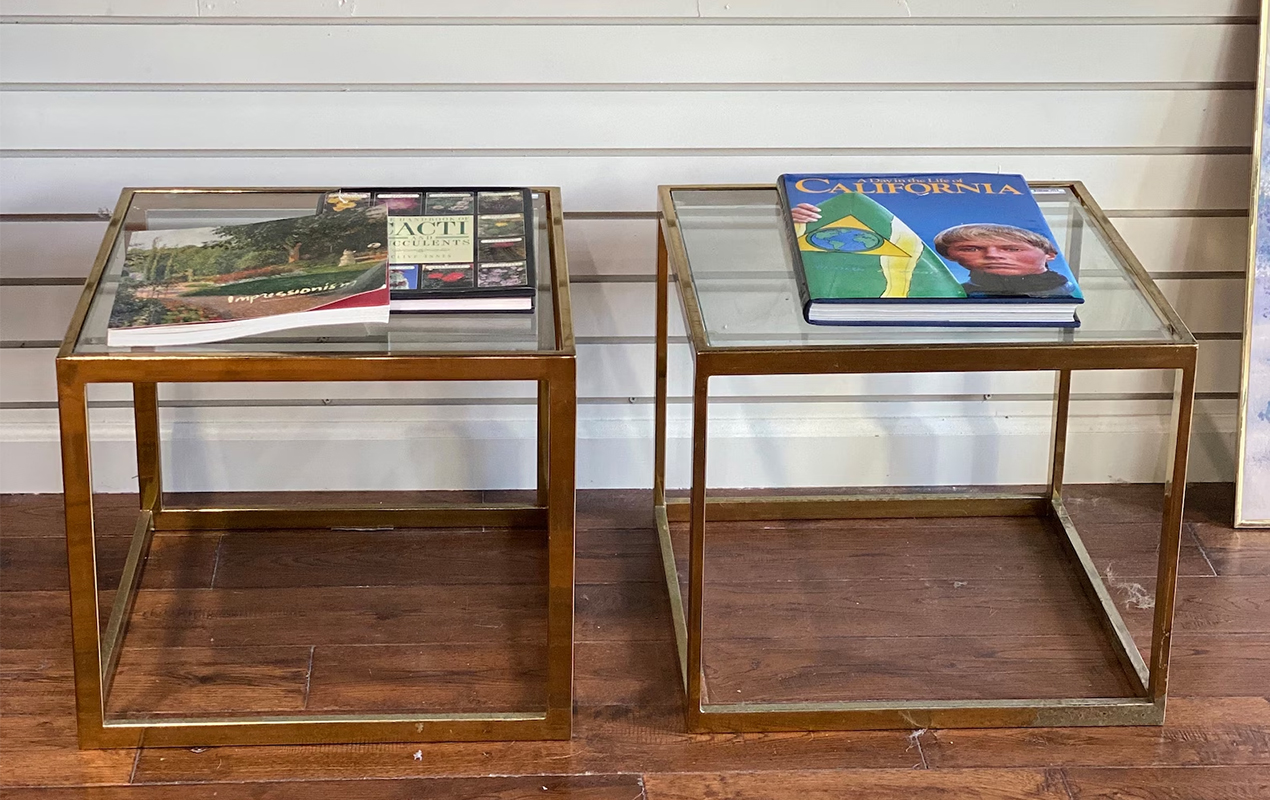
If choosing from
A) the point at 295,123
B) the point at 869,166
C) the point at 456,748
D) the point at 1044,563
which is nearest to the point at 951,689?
the point at 1044,563

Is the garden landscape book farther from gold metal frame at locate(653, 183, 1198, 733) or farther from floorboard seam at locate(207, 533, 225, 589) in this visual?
floorboard seam at locate(207, 533, 225, 589)

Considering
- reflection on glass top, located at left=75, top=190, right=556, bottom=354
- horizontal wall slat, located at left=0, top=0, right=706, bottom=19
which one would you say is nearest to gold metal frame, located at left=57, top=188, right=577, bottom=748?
reflection on glass top, located at left=75, top=190, right=556, bottom=354

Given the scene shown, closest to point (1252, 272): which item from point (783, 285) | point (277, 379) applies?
point (783, 285)

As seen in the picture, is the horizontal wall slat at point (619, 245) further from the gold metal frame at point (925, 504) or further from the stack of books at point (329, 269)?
the stack of books at point (329, 269)

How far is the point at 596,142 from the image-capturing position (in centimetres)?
189

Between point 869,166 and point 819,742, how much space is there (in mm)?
773

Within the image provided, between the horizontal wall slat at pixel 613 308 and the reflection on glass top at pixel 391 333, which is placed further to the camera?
the horizontal wall slat at pixel 613 308

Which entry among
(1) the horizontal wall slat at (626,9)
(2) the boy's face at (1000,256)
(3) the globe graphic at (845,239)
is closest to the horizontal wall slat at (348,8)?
(1) the horizontal wall slat at (626,9)

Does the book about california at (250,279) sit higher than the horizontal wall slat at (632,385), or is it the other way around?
the book about california at (250,279)

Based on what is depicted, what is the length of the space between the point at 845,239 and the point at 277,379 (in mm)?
618

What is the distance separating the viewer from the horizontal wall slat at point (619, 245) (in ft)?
6.22

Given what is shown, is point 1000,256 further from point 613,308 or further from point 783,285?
point 613,308

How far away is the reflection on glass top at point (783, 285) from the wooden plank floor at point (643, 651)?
1.47 ft

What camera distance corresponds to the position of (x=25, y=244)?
1.90 metres
